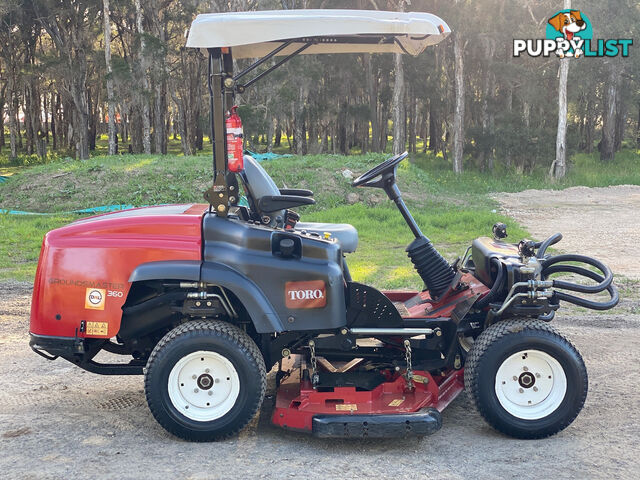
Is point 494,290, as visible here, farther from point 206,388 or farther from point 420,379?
point 206,388

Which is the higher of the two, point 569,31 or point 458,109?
point 569,31

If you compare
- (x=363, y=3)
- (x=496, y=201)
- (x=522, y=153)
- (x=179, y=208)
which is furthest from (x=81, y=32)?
(x=179, y=208)

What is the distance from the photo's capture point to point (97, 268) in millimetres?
4590

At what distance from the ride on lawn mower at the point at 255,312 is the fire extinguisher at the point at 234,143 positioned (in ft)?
0.04

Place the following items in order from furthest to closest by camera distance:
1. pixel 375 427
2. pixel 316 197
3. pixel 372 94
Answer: pixel 372 94 → pixel 316 197 → pixel 375 427

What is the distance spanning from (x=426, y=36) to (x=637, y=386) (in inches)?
125

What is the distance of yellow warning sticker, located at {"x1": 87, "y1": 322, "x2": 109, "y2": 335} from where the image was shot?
180 inches

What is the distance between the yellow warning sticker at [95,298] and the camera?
4570 millimetres

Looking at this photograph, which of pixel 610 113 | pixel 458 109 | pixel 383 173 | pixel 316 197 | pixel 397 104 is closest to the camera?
pixel 383 173

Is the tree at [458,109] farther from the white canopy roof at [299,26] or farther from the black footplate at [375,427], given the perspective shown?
the black footplate at [375,427]

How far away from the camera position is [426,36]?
498 cm

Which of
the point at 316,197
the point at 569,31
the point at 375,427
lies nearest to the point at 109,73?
the point at 316,197

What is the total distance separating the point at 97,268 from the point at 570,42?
2696 centimetres

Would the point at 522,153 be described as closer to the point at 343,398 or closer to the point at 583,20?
the point at 583,20
